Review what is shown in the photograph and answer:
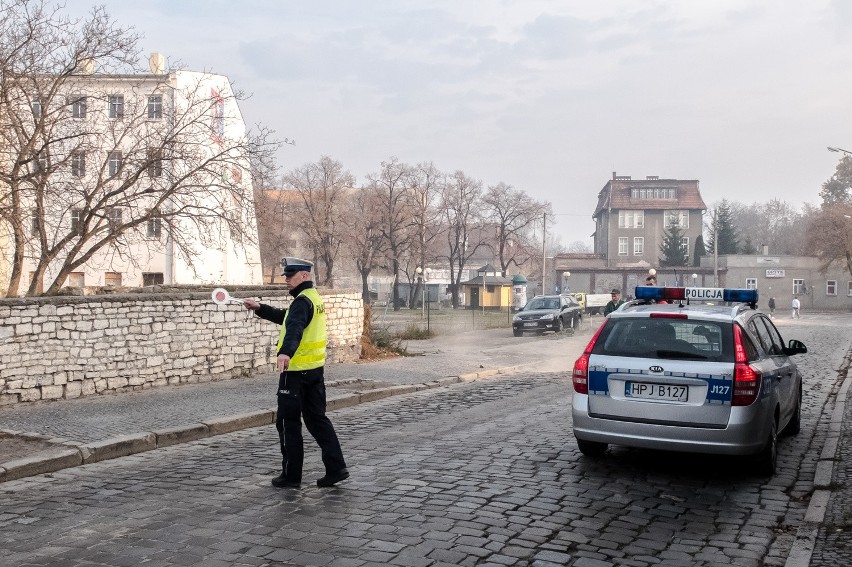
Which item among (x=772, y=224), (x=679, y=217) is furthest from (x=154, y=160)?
(x=772, y=224)

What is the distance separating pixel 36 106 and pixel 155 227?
11.6 feet

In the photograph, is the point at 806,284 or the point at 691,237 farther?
the point at 691,237

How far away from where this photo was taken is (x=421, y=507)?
6.31 meters

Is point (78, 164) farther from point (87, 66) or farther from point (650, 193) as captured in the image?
point (650, 193)

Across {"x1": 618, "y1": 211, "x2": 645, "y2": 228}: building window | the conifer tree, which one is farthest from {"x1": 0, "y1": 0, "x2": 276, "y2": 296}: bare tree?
{"x1": 618, "y1": 211, "x2": 645, "y2": 228}: building window

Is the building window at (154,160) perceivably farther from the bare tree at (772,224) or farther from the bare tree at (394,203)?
the bare tree at (772,224)

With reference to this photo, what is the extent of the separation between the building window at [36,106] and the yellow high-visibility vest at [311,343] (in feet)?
40.3

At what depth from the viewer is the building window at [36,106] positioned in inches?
659

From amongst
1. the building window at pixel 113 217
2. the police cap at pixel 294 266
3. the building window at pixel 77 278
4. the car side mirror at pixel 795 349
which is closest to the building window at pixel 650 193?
the building window at pixel 77 278

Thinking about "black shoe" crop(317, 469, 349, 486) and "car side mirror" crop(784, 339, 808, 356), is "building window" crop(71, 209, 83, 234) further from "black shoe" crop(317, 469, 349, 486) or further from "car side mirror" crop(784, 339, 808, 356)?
"car side mirror" crop(784, 339, 808, 356)

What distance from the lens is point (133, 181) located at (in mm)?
17922

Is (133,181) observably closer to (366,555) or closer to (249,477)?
(249,477)

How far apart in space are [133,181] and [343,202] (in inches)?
2088

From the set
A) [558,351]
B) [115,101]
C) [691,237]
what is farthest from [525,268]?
[115,101]
